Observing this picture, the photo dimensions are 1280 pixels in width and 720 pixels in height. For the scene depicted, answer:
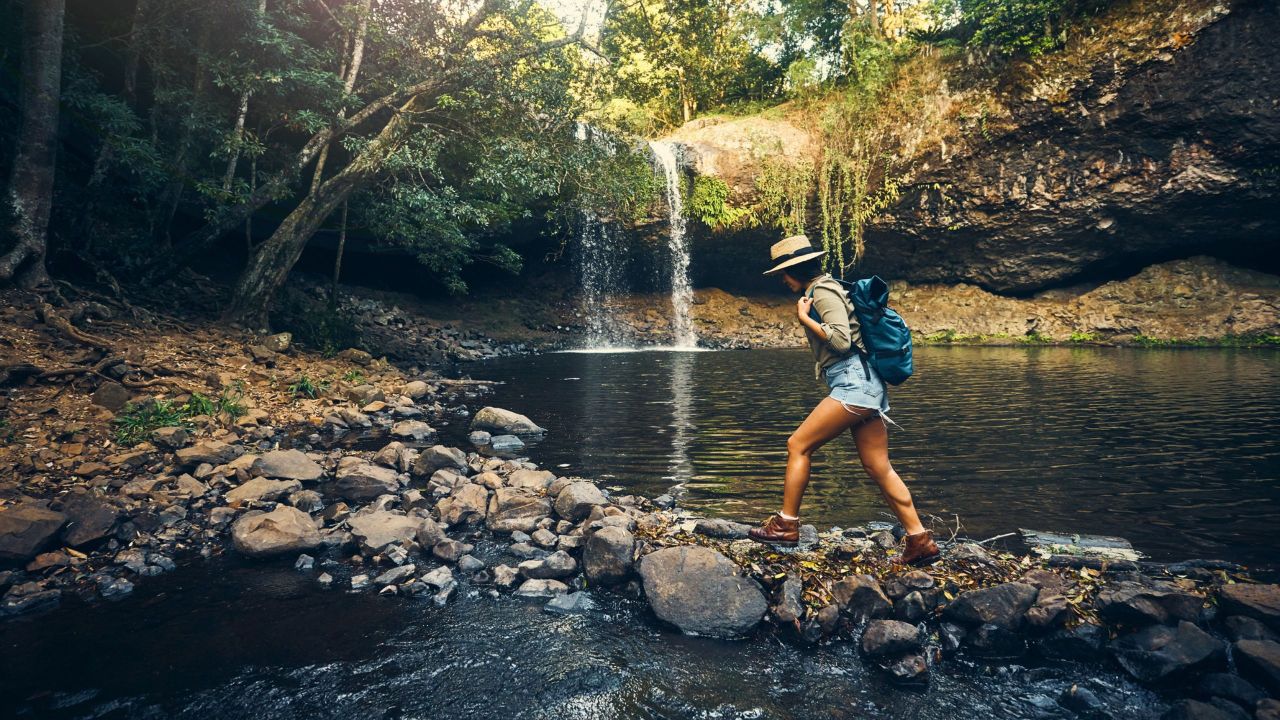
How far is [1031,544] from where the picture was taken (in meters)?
4.36

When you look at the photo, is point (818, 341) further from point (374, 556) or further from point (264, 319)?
point (264, 319)

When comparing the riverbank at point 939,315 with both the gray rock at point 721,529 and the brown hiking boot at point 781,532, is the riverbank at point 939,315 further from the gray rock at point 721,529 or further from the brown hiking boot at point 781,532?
the brown hiking boot at point 781,532

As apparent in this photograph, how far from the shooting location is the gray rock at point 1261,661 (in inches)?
102

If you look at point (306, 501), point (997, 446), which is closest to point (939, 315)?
point (997, 446)

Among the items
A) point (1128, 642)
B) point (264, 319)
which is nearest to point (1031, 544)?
point (1128, 642)

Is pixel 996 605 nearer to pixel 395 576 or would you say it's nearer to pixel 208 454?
pixel 395 576

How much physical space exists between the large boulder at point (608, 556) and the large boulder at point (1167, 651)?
8.70 feet

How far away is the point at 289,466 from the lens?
6105 millimetres

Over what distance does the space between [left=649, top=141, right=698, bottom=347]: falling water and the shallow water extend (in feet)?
77.8

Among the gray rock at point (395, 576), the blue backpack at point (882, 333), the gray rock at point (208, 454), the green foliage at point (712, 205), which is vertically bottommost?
the gray rock at point (395, 576)

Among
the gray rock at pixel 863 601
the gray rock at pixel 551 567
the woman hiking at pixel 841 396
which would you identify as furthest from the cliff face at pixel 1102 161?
the gray rock at pixel 551 567

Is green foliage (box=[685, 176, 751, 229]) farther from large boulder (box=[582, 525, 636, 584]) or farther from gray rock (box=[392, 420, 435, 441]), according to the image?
large boulder (box=[582, 525, 636, 584])

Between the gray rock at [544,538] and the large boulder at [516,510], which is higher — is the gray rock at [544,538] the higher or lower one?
the lower one

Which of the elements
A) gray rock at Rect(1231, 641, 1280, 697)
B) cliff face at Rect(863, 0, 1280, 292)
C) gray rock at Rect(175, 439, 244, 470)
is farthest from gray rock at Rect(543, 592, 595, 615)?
cliff face at Rect(863, 0, 1280, 292)
